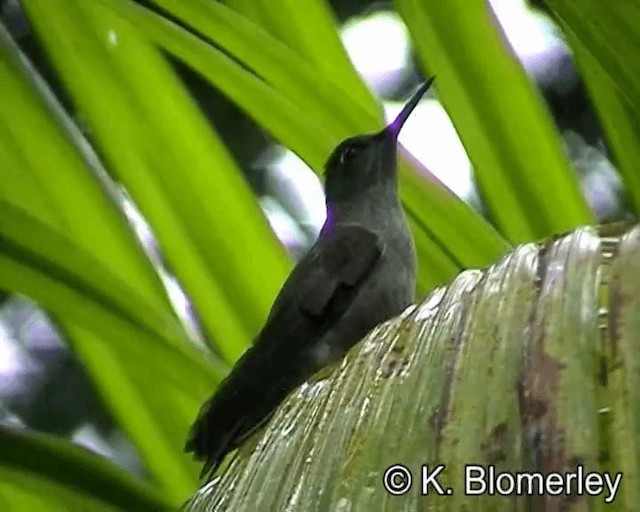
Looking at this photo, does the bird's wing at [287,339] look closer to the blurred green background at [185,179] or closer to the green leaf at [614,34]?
the blurred green background at [185,179]

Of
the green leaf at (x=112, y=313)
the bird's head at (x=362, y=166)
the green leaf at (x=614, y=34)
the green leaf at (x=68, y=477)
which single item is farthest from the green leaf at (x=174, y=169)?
the bird's head at (x=362, y=166)

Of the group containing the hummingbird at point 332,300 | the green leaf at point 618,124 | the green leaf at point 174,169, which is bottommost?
the hummingbird at point 332,300

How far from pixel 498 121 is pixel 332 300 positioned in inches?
21.8

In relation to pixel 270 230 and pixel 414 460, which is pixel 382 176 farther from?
pixel 414 460

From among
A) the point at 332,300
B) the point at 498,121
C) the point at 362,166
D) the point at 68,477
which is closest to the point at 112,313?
the point at 68,477

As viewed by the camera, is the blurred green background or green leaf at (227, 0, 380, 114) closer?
the blurred green background

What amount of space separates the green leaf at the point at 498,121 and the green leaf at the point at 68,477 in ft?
1.29

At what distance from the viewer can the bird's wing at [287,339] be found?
109 centimetres

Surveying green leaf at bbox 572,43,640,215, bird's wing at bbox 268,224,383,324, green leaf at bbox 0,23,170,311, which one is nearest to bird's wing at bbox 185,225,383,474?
bird's wing at bbox 268,224,383,324

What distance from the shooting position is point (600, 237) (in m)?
0.50

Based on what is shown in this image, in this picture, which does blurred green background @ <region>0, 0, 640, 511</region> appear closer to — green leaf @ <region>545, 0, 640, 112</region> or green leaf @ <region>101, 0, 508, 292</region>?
green leaf @ <region>101, 0, 508, 292</region>

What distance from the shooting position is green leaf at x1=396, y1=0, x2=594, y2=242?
104 centimetres

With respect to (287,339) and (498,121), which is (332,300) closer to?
(287,339)

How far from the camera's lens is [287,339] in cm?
143
